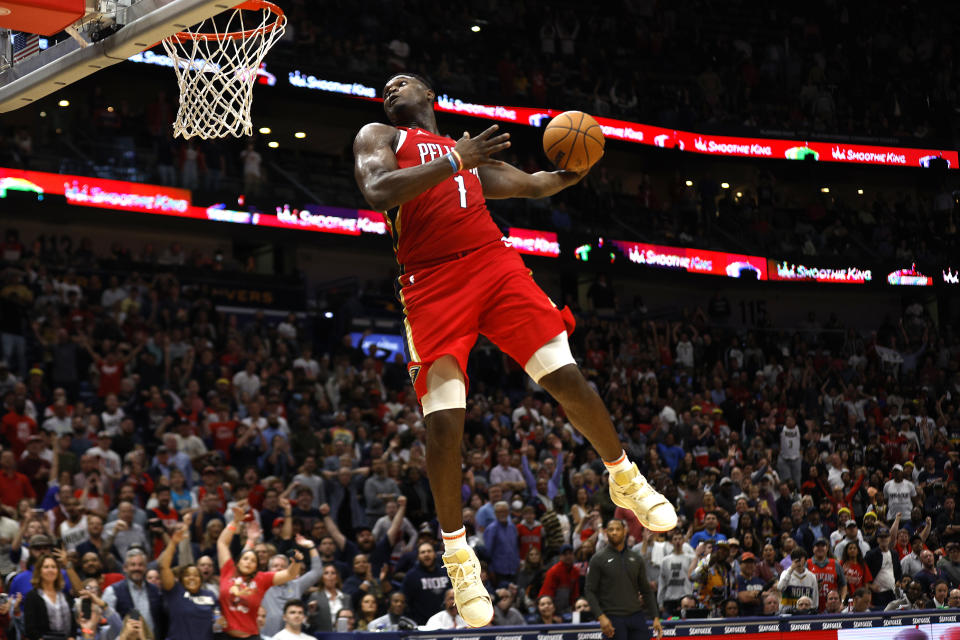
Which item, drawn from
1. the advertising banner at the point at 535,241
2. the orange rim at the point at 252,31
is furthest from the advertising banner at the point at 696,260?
the orange rim at the point at 252,31

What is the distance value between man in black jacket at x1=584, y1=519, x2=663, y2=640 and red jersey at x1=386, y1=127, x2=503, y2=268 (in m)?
6.22

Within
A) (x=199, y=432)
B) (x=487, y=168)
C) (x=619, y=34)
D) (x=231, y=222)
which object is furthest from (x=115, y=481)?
(x=619, y=34)

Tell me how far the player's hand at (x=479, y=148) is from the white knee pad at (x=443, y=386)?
78 cm

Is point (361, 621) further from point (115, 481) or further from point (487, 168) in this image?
point (487, 168)

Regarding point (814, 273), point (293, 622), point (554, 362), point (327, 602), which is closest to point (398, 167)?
point (554, 362)

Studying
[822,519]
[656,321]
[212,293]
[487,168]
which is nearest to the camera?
[487,168]

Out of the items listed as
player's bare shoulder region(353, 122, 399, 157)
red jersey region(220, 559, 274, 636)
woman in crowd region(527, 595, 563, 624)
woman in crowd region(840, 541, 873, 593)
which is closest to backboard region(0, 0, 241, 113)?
player's bare shoulder region(353, 122, 399, 157)

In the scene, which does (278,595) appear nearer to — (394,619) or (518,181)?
(394,619)

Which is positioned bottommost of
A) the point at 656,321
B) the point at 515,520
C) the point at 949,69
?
the point at 515,520

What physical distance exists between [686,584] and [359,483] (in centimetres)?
378

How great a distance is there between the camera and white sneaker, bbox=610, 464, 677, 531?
187 inches

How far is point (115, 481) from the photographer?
12133 millimetres

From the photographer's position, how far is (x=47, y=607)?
29.0ft

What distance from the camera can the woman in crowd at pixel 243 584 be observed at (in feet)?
30.2
